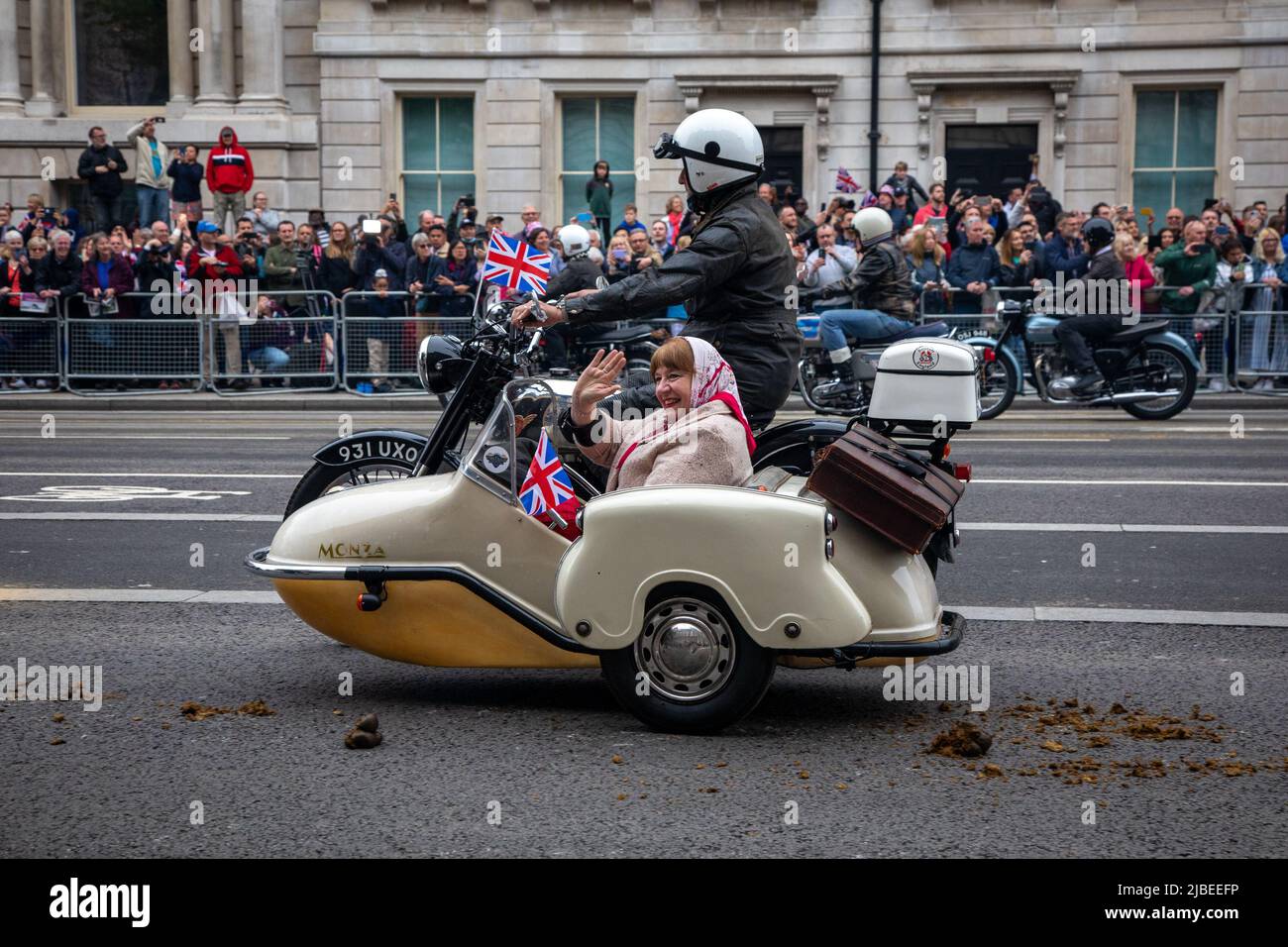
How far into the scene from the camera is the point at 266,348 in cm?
1944

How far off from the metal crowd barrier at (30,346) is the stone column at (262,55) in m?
8.41

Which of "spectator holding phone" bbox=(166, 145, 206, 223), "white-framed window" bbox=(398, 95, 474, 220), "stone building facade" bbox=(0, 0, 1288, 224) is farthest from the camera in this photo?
"white-framed window" bbox=(398, 95, 474, 220)

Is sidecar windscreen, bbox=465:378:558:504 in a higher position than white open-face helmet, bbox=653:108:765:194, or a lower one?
lower

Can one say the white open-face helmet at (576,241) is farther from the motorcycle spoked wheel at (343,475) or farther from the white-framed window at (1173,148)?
the white-framed window at (1173,148)

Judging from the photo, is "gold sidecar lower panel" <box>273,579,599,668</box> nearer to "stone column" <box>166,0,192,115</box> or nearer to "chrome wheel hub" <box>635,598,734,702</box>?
"chrome wheel hub" <box>635,598,734,702</box>

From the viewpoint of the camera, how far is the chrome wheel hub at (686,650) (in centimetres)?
530

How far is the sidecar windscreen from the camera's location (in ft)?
18.7

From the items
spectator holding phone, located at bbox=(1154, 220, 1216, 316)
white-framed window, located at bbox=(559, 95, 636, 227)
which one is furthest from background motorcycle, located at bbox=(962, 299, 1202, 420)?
white-framed window, located at bbox=(559, 95, 636, 227)

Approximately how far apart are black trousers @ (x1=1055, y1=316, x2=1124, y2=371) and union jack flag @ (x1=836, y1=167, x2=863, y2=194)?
7.34 m

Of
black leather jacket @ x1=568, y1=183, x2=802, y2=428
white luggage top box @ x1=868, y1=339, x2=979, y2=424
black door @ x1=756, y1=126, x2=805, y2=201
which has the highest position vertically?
black door @ x1=756, y1=126, x2=805, y2=201

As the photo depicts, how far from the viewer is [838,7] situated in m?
26.0

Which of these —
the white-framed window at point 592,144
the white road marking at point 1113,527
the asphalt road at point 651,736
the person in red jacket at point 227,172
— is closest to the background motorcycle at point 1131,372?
the white road marking at point 1113,527

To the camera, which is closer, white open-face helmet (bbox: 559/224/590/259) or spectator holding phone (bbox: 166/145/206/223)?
white open-face helmet (bbox: 559/224/590/259)

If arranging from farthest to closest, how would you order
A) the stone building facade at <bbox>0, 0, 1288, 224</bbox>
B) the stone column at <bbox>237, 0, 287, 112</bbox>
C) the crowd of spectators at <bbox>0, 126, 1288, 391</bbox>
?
the stone column at <bbox>237, 0, 287, 112</bbox>, the stone building facade at <bbox>0, 0, 1288, 224</bbox>, the crowd of spectators at <bbox>0, 126, 1288, 391</bbox>
